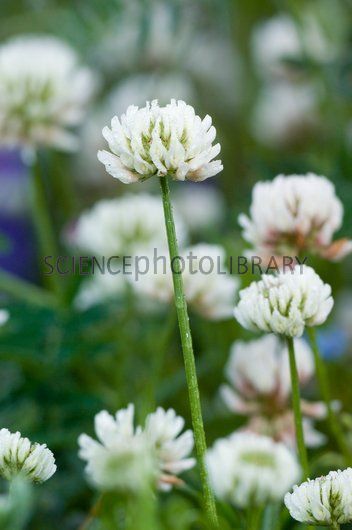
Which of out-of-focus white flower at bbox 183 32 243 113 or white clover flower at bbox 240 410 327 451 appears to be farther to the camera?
out-of-focus white flower at bbox 183 32 243 113

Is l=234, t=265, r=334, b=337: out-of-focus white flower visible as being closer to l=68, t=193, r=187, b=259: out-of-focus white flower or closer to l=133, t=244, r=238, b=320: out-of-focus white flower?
l=133, t=244, r=238, b=320: out-of-focus white flower

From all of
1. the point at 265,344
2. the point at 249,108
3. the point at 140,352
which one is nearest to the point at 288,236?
the point at 265,344

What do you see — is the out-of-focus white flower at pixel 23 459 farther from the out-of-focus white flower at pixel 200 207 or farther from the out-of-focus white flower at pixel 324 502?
the out-of-focus white flower at pixel 200 207

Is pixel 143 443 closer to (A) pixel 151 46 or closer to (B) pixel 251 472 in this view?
(B) pixel 251 472

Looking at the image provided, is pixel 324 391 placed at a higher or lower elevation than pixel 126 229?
lower

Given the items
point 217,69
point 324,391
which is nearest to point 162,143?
point 324,391

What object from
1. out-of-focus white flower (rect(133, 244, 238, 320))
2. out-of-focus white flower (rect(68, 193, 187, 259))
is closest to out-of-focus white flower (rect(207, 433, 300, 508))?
out-of-focus white flower (rect(133, 244, 238, 320))
